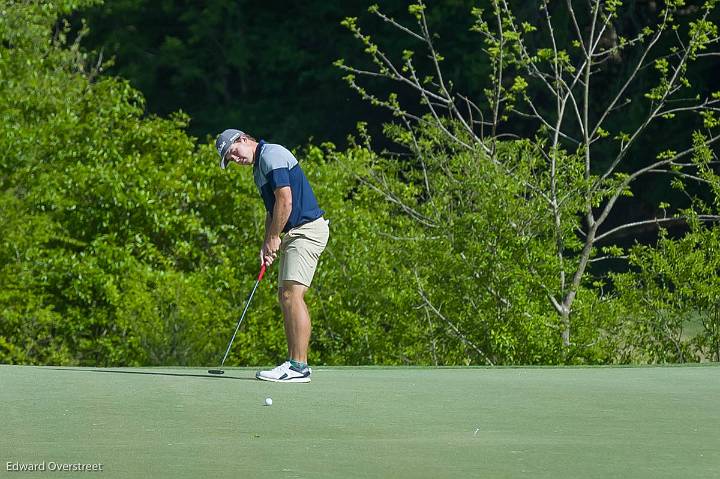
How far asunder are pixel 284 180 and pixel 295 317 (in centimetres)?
88

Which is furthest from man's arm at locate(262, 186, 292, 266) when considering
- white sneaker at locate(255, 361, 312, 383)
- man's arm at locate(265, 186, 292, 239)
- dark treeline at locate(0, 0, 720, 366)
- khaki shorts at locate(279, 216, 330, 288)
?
dark treeline at locate(0, 0, 720, 366)

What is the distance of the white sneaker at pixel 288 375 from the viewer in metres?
9.34

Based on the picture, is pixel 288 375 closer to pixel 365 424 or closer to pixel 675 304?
pixel 365 424

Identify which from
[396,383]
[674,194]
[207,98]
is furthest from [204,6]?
[396,383]

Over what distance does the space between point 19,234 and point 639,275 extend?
697cm

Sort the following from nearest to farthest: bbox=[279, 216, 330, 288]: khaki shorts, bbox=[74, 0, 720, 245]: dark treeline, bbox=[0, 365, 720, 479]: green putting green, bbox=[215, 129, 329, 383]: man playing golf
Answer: bbox=[0, 365, 720, 479]: green putting green → bbox=[215, 129, 329, 383]: man playing golf → bbox=[279, 216, 330, 288]: khaki shorts → bbox=[74, 0, 720, 245]: dark treeline

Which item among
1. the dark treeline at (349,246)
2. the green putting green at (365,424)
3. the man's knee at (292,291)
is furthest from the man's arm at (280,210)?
the dark treeline at (349,246)

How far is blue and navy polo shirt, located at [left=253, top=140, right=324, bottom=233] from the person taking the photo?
30.2 ft

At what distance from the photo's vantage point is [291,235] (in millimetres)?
9414

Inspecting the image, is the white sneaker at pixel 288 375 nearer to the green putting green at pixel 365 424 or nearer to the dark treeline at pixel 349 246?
the green putting green at pixel 365 424

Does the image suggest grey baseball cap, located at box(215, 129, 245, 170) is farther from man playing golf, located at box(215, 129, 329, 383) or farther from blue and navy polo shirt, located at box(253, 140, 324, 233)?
blue and navy polo shirt, located at box(253, 140, 324, 233)

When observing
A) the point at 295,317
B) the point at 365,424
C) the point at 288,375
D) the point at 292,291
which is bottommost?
the point at 288,375

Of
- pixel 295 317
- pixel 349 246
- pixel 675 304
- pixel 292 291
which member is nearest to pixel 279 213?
pixel 292 291

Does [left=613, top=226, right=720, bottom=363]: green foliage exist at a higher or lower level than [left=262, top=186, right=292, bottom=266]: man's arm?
lower
